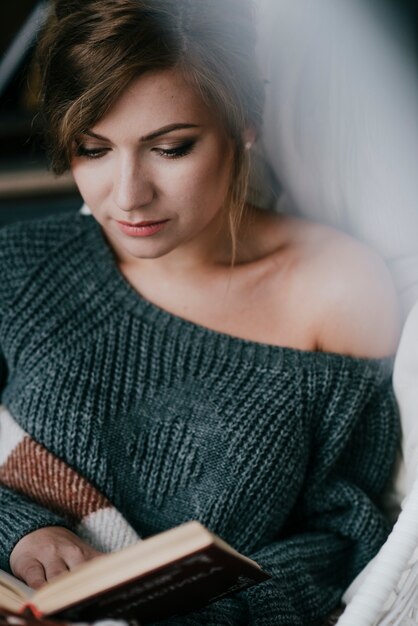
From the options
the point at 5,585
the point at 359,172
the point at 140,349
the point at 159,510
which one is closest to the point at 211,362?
the point at 140,349

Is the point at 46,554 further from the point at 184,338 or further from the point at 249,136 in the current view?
the point at 249,136

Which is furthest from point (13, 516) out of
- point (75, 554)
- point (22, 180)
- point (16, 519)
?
point (22, 180)

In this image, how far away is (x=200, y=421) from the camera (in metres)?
1.15

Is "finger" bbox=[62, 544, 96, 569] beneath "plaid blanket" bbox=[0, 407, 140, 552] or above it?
beneath

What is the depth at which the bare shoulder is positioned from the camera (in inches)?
46.6

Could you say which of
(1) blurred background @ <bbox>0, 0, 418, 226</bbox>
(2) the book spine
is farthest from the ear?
(1) blurred background @ <bbox>0, 0, 418, 226</bbox>

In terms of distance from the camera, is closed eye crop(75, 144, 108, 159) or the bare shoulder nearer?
closed eye crop(75, 144, 108, 159)

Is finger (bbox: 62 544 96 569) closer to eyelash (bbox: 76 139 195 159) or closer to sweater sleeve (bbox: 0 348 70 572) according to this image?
sweater sleeve (bbox: 0 348 70 572)

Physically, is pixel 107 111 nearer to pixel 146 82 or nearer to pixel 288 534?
pixel 146 82

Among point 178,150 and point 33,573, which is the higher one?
point 178,150

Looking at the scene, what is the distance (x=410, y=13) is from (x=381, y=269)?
355 mm

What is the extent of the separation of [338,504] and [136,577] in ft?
1.96

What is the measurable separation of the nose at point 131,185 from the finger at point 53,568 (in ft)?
1.43

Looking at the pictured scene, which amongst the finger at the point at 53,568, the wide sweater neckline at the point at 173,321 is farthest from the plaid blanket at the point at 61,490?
the wide sweater neckline at the point at 173,321
